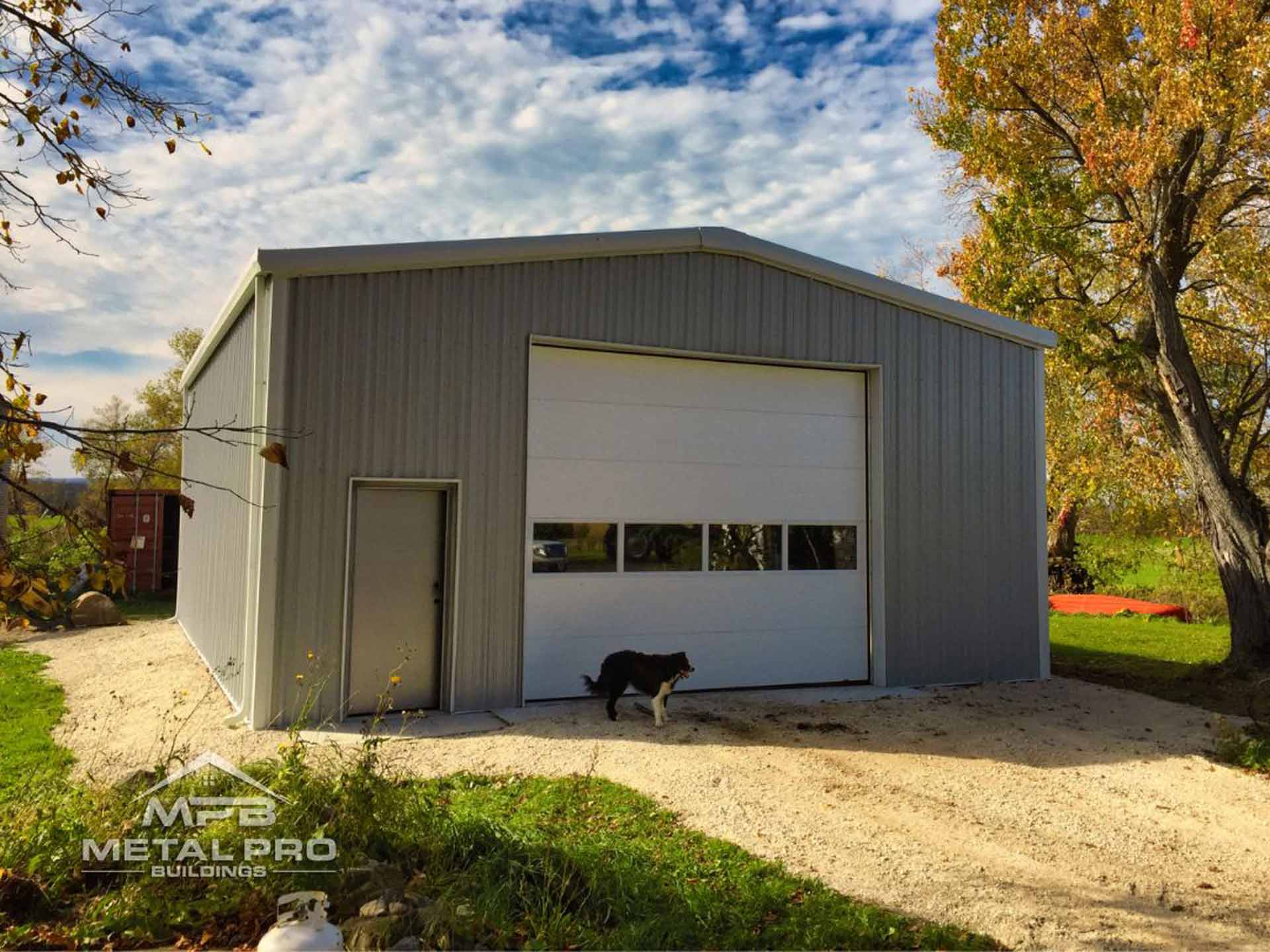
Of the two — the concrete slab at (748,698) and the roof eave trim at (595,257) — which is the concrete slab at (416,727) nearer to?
the concrete slab at (748,698)

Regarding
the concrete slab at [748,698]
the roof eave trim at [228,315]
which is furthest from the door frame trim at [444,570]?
the roof eave trim at [228,315]

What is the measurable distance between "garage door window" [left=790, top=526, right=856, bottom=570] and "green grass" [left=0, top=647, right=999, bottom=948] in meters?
4.73

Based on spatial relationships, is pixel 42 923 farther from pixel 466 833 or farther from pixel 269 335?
pixel 269 335

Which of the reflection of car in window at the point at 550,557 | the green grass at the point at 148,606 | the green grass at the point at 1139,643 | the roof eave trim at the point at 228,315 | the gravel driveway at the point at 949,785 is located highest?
the roof eave trim at the point at 228,315

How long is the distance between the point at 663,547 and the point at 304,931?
5.96m

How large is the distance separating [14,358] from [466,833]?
9.21 feet

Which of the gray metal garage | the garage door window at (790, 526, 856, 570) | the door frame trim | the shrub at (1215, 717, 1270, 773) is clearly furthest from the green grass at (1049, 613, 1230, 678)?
the door frame trim

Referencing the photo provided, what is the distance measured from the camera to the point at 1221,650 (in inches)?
489

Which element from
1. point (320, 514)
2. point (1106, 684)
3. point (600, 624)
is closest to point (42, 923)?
point (320, 514)

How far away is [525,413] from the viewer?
7.98 m

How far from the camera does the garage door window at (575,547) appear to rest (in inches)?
322

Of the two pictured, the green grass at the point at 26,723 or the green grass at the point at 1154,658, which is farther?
the green grass at the point at 1154,658

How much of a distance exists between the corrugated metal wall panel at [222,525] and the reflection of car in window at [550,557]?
8.15ft

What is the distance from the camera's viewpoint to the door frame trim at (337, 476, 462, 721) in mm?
7234
